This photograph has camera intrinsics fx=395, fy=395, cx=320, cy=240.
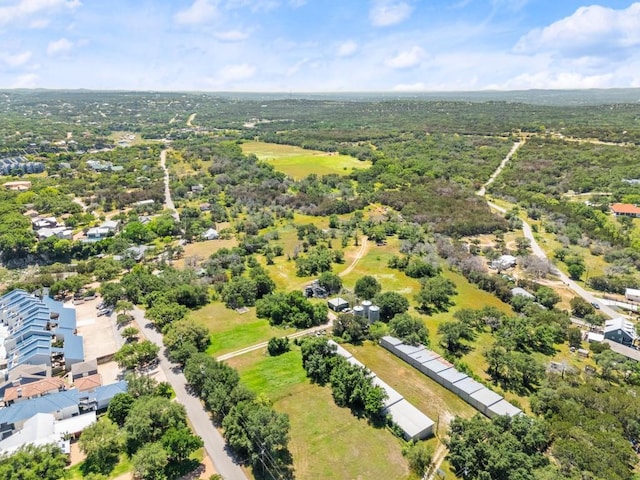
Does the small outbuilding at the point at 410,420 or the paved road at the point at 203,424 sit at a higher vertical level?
the small outbuilding at the point at 410,420

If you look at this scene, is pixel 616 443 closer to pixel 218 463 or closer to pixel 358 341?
pixel 358 341

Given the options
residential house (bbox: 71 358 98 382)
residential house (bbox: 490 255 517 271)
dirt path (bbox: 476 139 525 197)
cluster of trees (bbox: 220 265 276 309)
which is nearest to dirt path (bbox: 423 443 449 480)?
cluster of trees (bbox: 220 265 276 309)

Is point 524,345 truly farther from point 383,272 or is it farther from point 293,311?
point 293,311

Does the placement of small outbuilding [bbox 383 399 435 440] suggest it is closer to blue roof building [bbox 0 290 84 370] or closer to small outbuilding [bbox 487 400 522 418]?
small outbuilding [bbox 487 400 522 418]

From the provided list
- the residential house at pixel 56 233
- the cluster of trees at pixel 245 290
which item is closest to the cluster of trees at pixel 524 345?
the cluster of trees at pixel 245 290

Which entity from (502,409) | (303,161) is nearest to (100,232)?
(502,409)

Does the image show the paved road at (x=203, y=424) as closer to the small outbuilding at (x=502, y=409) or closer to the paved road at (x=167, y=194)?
the small outbuilding at (x=502, y=409)
